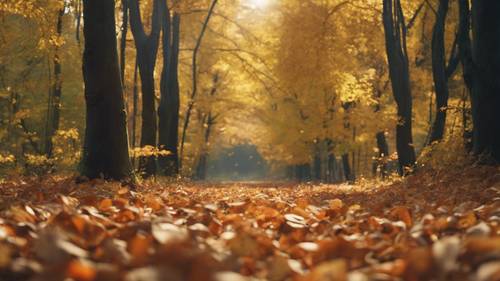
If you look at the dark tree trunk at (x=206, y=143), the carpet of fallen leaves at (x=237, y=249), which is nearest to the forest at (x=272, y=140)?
the carpet of fallen leaves at (x=237, y=249)

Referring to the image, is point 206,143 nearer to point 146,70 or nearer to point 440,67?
point 146,70

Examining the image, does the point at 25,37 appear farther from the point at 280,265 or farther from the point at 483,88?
the point at 280,265

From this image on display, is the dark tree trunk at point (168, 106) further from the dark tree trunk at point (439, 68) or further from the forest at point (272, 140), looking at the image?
the dark tree trunk at point (439, 68)

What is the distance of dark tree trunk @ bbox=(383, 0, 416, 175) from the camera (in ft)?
42.7

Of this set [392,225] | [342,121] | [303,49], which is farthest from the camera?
[342,121]

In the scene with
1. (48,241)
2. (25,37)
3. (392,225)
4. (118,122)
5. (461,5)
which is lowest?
(392,225)

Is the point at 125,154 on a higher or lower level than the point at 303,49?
lower

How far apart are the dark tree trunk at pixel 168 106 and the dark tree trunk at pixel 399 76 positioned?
21.6 feet

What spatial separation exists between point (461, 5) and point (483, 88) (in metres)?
1.79

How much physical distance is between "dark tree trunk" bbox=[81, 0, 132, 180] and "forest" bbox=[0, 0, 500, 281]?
0.02 meters

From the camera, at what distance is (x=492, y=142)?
282 inches

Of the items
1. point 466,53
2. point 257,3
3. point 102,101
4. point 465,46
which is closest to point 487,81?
point 466,53

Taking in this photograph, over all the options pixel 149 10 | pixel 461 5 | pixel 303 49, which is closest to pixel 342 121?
pixel 303 49

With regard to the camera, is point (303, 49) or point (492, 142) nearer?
point (492, 142)
